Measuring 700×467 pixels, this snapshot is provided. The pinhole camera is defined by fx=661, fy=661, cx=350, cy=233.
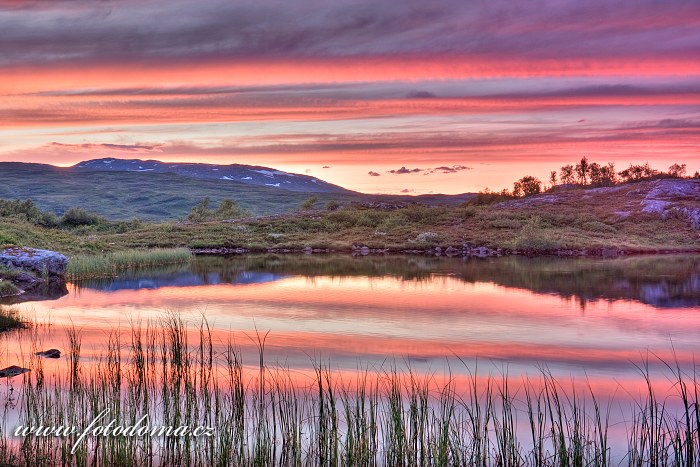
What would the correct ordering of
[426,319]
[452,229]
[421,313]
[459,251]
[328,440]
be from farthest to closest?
[452,229] < [459,251] < [421,313] < [426,319] < [328,440]

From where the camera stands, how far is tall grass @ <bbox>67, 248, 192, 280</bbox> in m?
35.6

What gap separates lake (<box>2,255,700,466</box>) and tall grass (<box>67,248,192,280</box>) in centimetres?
160

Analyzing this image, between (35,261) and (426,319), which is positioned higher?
(35,261)

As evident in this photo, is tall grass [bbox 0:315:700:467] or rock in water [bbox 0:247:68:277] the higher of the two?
rock in water [bbox 0:247:68:277]

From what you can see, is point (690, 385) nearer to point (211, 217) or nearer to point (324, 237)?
point (324, 237)

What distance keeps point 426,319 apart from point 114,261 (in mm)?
23575

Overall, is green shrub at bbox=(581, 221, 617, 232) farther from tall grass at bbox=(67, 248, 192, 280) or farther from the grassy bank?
tall grass at bbox=(67, 248, 192, 280)

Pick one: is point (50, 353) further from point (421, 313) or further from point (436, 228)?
point (436, 228)

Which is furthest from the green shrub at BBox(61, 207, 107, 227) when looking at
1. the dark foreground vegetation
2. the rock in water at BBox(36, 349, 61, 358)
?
the rock in water at BBox(36, 349, 61, 358)

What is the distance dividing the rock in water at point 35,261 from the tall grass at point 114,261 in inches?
79.2

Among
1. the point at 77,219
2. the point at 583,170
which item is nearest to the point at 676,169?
the point at 583,170

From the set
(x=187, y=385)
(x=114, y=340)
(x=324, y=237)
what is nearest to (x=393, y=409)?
(x=187, y=385)

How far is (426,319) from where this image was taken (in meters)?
23.8

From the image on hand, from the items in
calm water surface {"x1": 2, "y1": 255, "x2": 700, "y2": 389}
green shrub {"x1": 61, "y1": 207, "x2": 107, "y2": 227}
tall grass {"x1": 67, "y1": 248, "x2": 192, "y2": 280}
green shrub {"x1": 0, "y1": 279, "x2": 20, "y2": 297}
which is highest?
green shrub {"x1": 61, "y1": 207, "x2": 107, "y2": 227}
